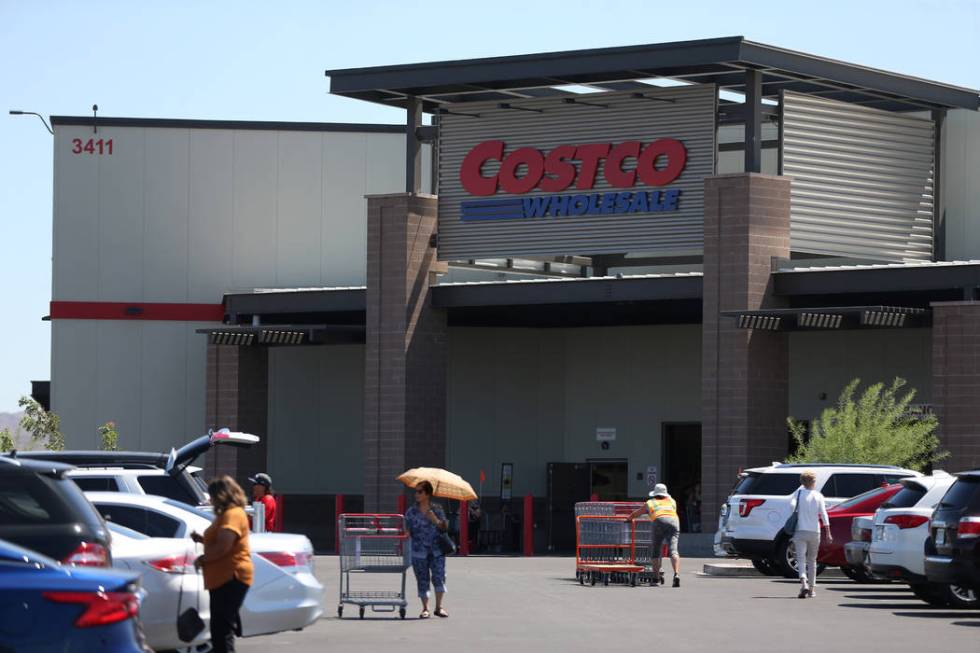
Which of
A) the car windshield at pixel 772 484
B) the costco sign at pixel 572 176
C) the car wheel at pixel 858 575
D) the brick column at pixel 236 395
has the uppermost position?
the costco sign at pixel 572 176

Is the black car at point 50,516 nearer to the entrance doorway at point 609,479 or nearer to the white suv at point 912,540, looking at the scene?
the white suv at point 912,540

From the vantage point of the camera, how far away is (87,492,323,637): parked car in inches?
668

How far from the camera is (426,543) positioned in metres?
22.5

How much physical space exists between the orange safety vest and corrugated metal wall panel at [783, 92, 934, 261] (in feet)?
36.1

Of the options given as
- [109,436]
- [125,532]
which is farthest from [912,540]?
[109,436]

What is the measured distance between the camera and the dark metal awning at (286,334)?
42469 millimetres

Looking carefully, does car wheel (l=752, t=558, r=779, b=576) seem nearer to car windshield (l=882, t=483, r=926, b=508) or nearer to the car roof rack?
car windshield (l=882, t=483, r=926, b=508)

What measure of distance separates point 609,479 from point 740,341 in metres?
11.1

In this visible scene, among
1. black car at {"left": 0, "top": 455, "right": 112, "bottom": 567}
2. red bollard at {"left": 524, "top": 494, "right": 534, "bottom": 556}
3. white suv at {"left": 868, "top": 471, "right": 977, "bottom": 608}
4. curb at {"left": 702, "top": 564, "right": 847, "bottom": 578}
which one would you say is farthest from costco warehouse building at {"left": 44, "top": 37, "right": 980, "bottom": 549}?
black car at {"left": 0, "top": 455, "right": 112, "bottom": 567}

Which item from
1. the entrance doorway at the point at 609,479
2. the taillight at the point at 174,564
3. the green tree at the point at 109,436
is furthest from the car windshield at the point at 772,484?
the green tree at the point at 109,436

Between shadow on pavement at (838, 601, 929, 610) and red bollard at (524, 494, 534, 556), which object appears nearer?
shadow on pavement at (838, 601, 929, 610)

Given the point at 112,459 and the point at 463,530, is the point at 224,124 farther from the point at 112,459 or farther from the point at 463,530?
the point at 112,459

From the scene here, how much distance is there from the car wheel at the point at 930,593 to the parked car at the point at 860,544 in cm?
189

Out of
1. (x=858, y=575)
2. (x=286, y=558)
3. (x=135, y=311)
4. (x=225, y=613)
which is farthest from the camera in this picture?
(x=135, y=311)
